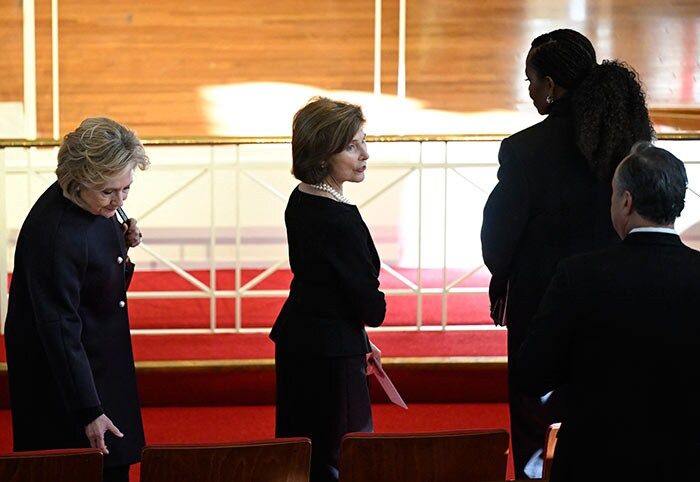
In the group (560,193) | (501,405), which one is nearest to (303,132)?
(560,193)

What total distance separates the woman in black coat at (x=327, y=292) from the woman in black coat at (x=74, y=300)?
47 cm

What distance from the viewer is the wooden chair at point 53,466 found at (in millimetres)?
2646

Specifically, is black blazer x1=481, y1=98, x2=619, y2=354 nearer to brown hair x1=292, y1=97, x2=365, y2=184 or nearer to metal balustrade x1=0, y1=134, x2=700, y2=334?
brown hair x1=292, y1=97, x2=365, y2=184

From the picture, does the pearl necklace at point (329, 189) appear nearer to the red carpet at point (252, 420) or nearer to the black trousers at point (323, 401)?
the black trousers at point (323, 401)

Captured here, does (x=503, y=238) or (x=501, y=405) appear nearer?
(x=503, y=238)

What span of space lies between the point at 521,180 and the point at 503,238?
17 cm

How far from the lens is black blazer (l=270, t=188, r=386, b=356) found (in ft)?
10.6

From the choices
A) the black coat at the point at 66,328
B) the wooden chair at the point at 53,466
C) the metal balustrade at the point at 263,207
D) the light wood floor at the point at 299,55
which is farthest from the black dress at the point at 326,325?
the light wood floor at the point at 299,55

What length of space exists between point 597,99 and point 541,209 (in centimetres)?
34

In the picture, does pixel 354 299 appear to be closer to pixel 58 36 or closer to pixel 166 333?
pixel 166 333

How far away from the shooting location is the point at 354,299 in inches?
127

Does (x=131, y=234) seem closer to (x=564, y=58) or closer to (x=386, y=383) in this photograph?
(x=386, y=383)

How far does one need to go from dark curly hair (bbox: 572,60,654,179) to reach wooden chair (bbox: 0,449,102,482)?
155cm

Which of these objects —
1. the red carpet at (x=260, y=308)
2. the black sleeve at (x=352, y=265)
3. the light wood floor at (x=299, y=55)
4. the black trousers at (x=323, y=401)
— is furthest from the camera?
the light wood floor at (x=299, y=55)
